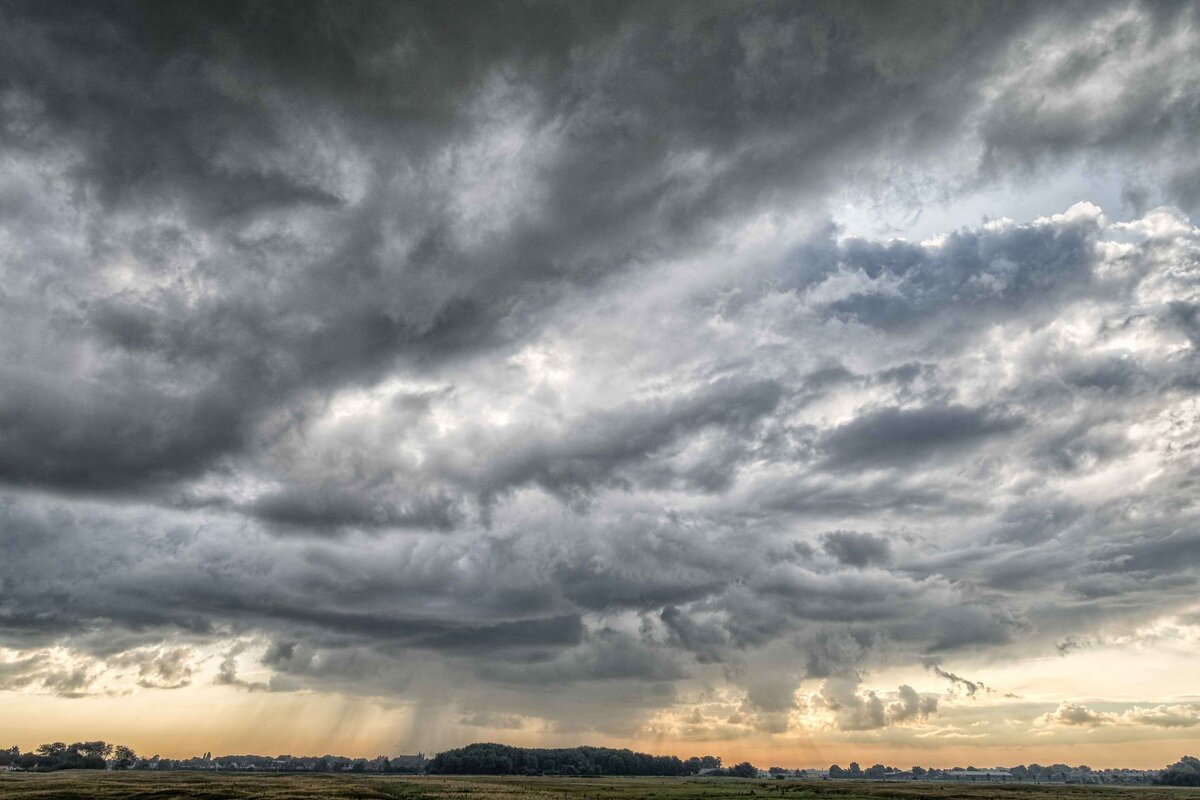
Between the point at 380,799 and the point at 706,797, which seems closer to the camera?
the point at 380,799

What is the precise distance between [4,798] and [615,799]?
100432 millimetres

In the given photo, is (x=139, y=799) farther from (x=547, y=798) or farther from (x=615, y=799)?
(x=615, y=799)

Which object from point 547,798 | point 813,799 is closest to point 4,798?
point 547,798

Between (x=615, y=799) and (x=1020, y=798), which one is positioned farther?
(x=1020, y=798)

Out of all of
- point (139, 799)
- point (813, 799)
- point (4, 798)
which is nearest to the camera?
point (4, 798)

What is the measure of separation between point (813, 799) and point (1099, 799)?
245ft

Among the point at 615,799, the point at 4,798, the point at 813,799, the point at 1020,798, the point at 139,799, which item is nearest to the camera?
the point at 4,798

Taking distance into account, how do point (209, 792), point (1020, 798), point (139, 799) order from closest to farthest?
1. point (139, 799)
2. point (209, 792)
3. point (1020, 798)

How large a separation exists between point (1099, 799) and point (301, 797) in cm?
17509

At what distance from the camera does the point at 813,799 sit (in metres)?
158

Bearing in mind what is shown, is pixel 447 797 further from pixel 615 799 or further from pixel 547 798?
pixel 615 799

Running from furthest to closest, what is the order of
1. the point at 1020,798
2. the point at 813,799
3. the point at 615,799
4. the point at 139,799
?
the point at 1020,798
the point at 813,799
the point at 615,799
the point at 139,799

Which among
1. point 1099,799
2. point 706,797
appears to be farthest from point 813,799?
point 1099,799

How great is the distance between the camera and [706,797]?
158 meters
